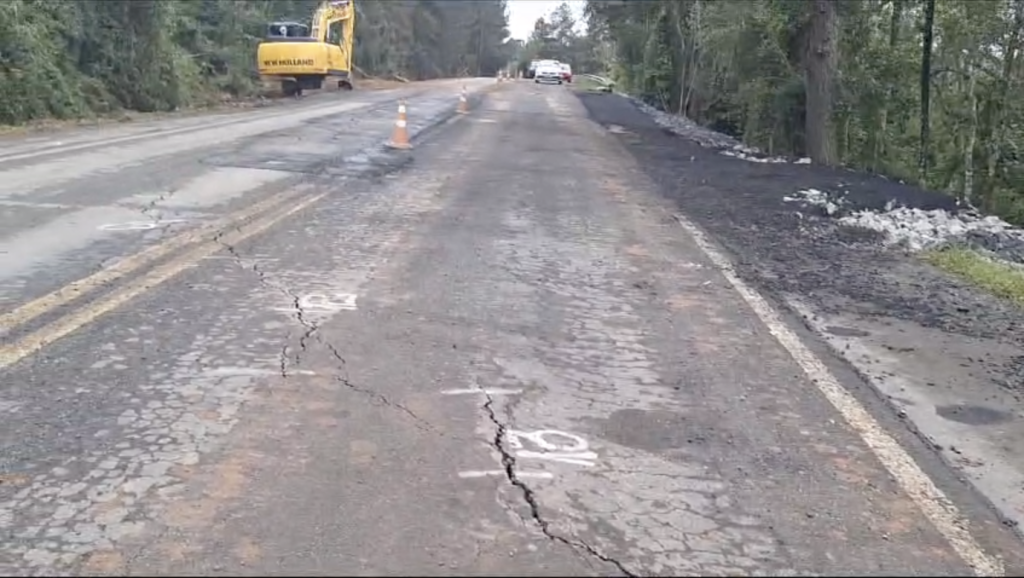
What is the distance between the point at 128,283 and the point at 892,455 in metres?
5.38

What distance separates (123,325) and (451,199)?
700 centimetres

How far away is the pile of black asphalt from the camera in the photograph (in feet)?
27.7

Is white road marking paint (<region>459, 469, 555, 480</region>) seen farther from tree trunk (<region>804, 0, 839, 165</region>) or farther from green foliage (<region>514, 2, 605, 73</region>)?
green foliage (<region>514, 2, 605, 73</region>)

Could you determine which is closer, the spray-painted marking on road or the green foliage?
the spray-painted marking on road

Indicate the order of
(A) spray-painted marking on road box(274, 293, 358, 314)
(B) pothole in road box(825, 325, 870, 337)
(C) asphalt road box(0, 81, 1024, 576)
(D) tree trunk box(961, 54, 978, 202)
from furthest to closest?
(D) tree trunk box(961, 54, 978, 202), (B) pothole in road box(825, 325, 870, 337), (A) spray-painted marking on road box(274, 293, 358, 314), (C) asphalt road box(0, 81, 1024, 576)

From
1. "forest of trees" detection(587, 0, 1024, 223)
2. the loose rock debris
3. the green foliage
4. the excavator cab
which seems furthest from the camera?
the green foliage

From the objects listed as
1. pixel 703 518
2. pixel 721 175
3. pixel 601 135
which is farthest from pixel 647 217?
pixel 601 135

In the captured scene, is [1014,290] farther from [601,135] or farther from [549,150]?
[601,135]

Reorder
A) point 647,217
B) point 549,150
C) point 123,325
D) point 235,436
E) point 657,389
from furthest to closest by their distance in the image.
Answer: point 549,150 < point 647,217 < point 123,325 < point 657,389 < point 235,436

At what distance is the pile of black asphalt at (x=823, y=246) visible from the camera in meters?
8.43

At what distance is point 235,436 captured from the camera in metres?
4.95

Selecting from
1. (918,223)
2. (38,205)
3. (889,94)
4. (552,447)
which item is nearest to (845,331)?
(552,447)

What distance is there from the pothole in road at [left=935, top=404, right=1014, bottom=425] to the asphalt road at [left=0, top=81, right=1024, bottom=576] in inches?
17.3

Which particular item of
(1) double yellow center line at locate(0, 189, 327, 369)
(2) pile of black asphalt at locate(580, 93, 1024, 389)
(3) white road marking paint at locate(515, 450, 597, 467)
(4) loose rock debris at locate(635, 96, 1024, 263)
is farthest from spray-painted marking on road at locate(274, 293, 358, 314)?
(4) loose rock debris at locate(635, 96, 1024, 263)
